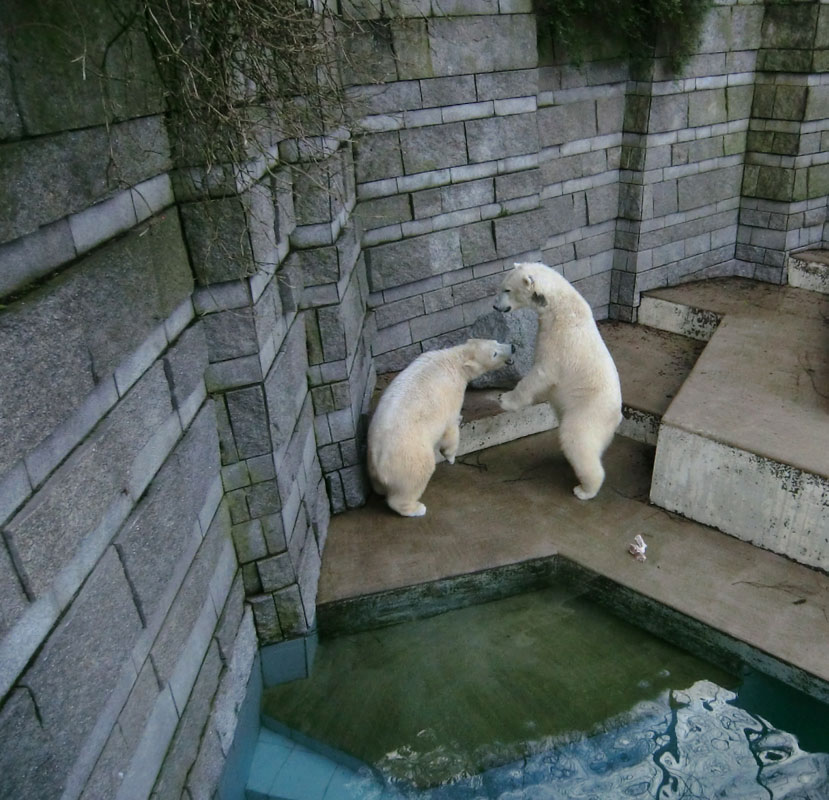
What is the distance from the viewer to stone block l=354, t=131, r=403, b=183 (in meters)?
4.50

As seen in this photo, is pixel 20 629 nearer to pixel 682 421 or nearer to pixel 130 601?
pixel 130 601

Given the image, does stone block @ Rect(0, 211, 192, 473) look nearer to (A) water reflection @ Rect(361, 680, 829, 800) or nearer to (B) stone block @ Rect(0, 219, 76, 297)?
(B) stone block @ Rect(0, 219, 76, 297)

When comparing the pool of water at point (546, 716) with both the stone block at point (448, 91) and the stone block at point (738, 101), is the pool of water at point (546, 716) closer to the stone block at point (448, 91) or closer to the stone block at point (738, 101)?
the stone block at point (448, 91)

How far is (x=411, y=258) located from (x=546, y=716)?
3.06 meters

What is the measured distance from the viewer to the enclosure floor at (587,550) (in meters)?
3.67

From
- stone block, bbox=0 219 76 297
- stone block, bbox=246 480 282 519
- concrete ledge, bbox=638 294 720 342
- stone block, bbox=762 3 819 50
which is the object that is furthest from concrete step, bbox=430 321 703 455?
stone block, bbox=0 219 76 297

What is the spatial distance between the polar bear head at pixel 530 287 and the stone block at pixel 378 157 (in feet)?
3.53

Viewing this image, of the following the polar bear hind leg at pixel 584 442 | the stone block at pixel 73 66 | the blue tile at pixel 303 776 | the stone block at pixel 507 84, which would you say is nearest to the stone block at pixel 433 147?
the stone block at pixel 507 84

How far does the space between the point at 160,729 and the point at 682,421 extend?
335 cm

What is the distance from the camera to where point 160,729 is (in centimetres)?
243

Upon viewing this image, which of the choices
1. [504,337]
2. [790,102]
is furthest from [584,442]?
[790,102]

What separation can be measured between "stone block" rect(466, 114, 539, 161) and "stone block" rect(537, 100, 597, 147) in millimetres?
446

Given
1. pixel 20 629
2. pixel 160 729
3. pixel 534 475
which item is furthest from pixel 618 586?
pixel 20 629

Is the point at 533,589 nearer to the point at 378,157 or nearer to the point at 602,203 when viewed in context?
the point at 378,157
